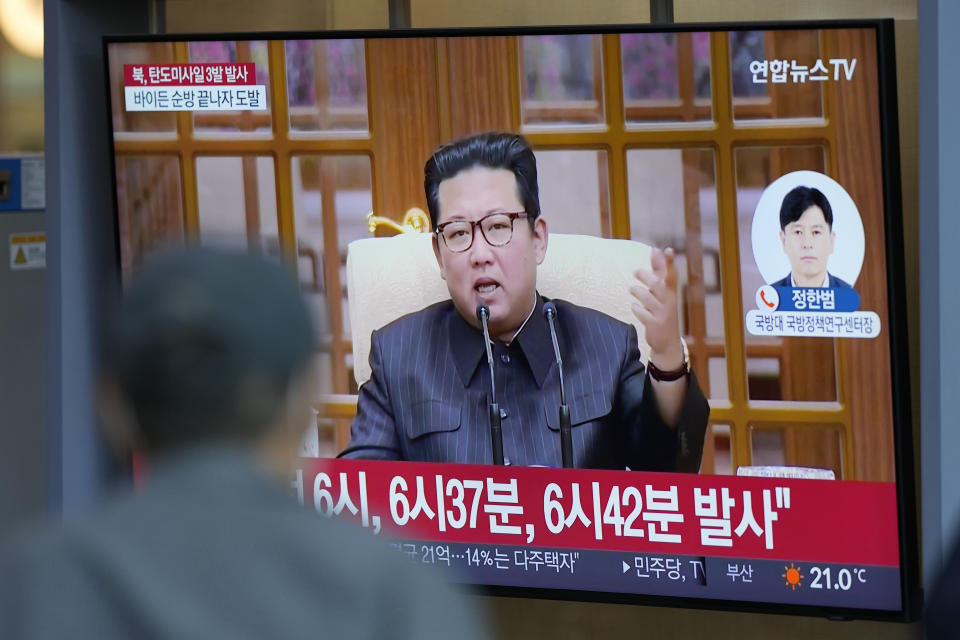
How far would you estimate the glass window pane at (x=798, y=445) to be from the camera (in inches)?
115

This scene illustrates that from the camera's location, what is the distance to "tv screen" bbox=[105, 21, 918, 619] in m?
2.89

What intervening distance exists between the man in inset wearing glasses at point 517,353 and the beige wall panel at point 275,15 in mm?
503

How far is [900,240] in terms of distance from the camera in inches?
111

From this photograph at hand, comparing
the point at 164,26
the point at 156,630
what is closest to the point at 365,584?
the point at 156,630

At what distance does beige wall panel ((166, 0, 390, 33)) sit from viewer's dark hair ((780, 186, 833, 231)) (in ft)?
3.81

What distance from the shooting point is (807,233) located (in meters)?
2.91

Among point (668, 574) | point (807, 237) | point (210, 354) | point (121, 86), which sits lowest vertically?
point (668, 574)

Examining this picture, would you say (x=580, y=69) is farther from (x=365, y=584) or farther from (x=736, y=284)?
(x=365, y=584)

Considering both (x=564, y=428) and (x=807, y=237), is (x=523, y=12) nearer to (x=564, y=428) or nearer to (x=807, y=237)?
(x=807, y=237)

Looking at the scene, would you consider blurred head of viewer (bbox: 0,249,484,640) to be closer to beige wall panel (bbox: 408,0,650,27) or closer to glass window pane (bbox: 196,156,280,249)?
glass window pane (bbox: 196,156,280,249)

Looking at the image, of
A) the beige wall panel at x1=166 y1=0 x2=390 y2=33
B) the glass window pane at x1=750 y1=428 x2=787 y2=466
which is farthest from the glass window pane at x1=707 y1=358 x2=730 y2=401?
the beige wall panel at x1=166 y1=0 x2=390 y2=33

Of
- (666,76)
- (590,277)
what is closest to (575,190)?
(590,277)

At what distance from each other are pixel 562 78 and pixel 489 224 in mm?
391

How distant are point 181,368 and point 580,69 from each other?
2121 millimetres
